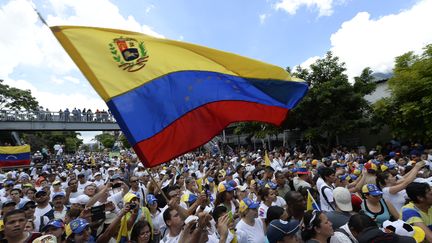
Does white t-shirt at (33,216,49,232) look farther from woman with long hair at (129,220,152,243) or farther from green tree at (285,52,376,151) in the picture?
green tree at (285,52,376,151)

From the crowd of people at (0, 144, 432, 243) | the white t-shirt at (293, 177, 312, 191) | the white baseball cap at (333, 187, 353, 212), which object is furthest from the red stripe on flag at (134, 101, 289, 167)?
the white t-shirt at (293, 177, 312, 191)

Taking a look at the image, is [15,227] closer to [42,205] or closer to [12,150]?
[42,205]

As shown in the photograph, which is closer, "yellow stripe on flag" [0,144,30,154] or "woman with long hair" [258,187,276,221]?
"woman with long hair" [258,187,276,221]

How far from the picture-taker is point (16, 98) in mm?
36062

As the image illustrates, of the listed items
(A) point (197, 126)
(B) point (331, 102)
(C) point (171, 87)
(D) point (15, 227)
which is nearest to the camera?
(D) point (15, 227)

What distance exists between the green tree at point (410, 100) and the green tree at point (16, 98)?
36959 millimetres

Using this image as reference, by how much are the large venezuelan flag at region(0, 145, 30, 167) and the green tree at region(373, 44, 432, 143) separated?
2101 centimetres

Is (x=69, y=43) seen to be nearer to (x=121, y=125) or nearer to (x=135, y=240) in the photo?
(x=121, y=125)

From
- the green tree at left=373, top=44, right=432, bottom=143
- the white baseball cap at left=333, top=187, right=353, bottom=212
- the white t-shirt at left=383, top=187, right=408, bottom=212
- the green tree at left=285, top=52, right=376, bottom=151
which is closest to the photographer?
the white baseball cap at left=333, top=187, right=353, bottom=212

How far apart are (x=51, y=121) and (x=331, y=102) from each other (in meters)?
26.3

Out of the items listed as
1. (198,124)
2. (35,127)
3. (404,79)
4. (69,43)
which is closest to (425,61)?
(404,79)

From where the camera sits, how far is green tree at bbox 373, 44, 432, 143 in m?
16.2

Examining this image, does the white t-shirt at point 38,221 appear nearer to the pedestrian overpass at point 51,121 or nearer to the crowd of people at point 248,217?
the crowd of people at point 248,217

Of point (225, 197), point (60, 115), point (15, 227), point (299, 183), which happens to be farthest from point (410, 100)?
point (60, 115)
